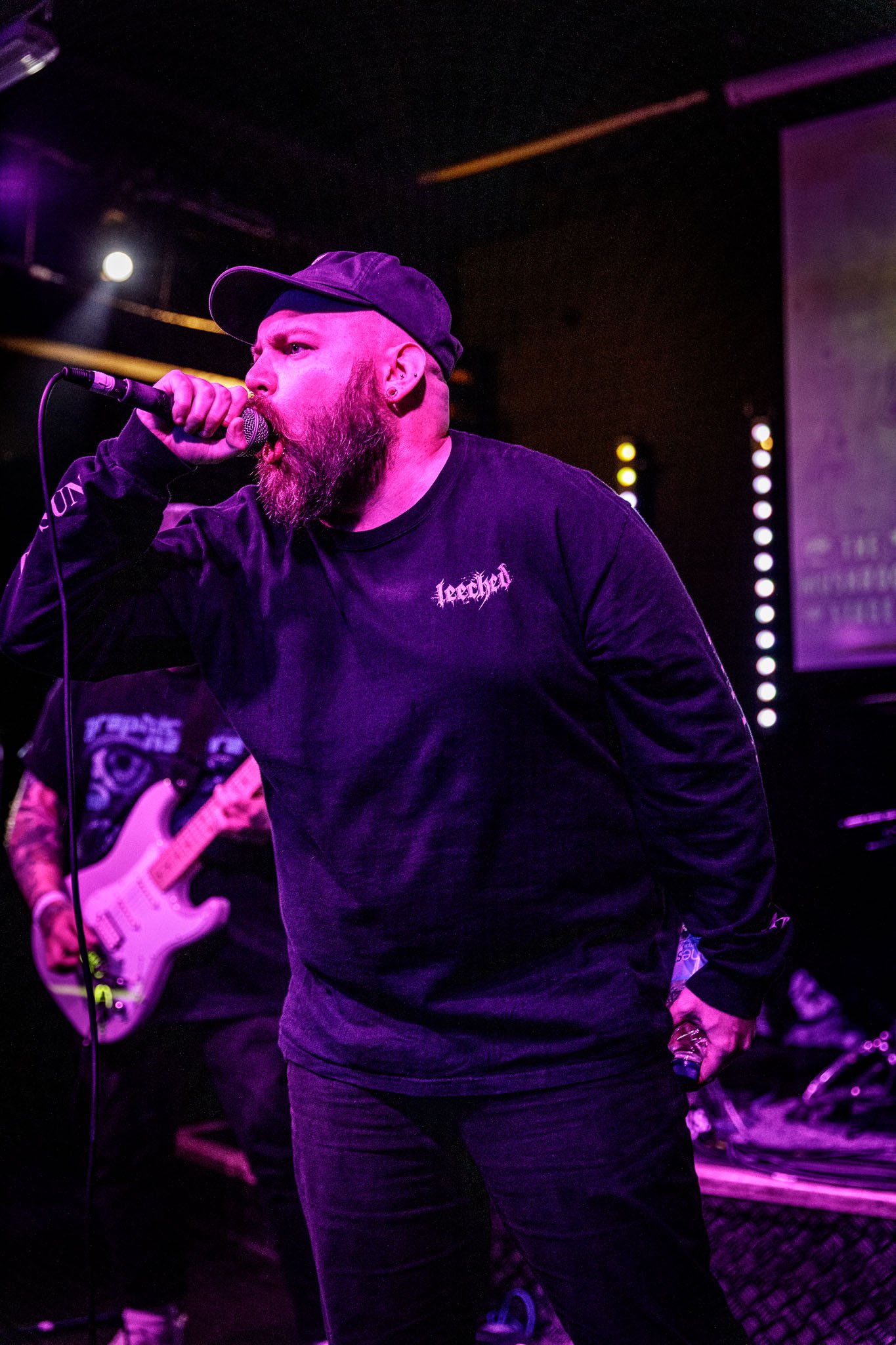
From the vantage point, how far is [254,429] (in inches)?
60.1

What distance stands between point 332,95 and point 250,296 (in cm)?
386

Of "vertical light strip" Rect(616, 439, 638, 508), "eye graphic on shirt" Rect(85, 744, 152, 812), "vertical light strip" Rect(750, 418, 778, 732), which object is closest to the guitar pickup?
"eye graphic on shirt" Rect(85, 744, 152, 812)

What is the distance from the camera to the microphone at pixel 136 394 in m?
1.45

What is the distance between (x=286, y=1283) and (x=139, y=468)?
1.92 meters

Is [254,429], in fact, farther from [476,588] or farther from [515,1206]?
[515,1206]

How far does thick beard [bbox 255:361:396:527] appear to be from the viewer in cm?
152

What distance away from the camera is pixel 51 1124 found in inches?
157

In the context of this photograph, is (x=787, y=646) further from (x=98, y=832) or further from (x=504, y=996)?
(x=504, y=996)

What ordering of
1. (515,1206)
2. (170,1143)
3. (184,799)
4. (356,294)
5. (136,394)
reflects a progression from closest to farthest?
(515,1206) < (136,394) < (356,294) < (170,1143) < (184,799)

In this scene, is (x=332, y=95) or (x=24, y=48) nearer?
(x=24, y=48)

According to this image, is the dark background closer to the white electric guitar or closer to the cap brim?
the white electric guitar

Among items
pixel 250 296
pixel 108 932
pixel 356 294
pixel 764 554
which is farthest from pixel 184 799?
pixel 764 554

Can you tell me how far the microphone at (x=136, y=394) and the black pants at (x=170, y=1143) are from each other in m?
1.52

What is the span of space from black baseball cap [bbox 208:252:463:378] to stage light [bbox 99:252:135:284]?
146 inches
